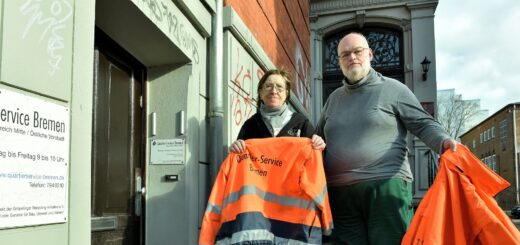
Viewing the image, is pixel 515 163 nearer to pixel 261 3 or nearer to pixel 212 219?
pixel 261 3

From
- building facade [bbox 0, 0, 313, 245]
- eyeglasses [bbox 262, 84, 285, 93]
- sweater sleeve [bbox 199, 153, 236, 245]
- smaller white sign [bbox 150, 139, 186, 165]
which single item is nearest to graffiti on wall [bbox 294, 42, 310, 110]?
building facade [bbox 0, 0, 313, 245]

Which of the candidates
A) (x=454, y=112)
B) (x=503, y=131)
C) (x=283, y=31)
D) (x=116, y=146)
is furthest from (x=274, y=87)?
(x=503, y=131)

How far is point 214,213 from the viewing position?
3.18 m

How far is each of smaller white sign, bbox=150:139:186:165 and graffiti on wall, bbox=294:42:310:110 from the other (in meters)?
5.21

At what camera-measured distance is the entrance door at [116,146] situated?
3572 mm

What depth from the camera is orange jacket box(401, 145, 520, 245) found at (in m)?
2.38

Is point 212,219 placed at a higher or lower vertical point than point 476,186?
lower

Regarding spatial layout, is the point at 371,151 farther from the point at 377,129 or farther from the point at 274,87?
the point at 274,87

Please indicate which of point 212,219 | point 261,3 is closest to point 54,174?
point 212,219

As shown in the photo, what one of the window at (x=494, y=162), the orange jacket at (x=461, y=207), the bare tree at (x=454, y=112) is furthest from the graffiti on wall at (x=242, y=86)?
the window at (x=494, y=162)

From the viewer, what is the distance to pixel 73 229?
2.57m

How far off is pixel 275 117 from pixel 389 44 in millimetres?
12036

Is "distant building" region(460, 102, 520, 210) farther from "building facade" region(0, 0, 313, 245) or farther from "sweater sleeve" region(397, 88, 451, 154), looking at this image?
"sweater sleeve" region(397, 88, 451, 154)

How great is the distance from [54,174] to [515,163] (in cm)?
4869
